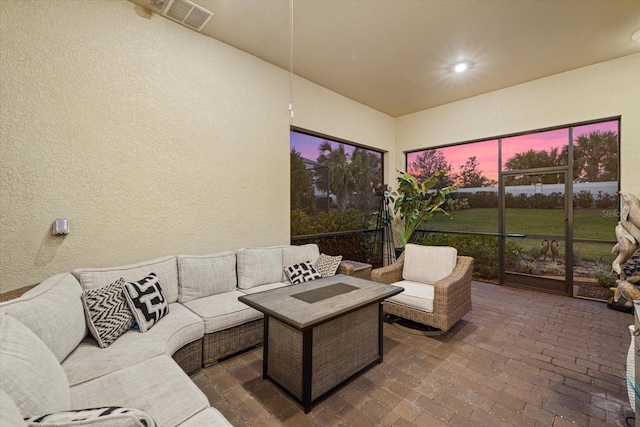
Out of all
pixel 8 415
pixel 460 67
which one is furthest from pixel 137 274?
pixel 460 67

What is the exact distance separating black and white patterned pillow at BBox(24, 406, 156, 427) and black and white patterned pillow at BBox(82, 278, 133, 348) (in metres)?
1.14

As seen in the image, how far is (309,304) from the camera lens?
219cm

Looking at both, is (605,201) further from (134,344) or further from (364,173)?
(134,344)

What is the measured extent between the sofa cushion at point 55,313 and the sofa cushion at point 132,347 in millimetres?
97

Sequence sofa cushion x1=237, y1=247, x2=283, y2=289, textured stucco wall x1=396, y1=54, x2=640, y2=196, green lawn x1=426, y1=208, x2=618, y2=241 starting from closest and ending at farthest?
sofa cushion x1=237, y1=247, x2=283, y2=289 < textured stucco wall x1=396, y1=54, x2=640, y2=196 < green lawn x1=426, y1=208, x2=618, y2=241

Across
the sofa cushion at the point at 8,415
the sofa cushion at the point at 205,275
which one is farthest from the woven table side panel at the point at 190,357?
the sofa cushion at the point at 8,415

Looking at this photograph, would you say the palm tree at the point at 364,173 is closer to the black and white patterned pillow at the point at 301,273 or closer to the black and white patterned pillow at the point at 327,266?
the black and white patterned pillow at the point at 327,266

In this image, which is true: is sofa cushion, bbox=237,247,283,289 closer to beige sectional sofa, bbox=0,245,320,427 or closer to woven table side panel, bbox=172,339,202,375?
beige sectional sofa, bbox=0,245,320,427

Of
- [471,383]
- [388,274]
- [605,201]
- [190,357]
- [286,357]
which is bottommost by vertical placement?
[471,383]

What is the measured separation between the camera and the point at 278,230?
4090 millimetres

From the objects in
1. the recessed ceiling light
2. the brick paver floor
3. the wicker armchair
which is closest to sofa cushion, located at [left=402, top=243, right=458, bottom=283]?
the wicker armchair

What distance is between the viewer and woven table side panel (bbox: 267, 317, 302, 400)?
2.05m

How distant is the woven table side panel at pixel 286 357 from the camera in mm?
2049

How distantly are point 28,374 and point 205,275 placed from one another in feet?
6.01
